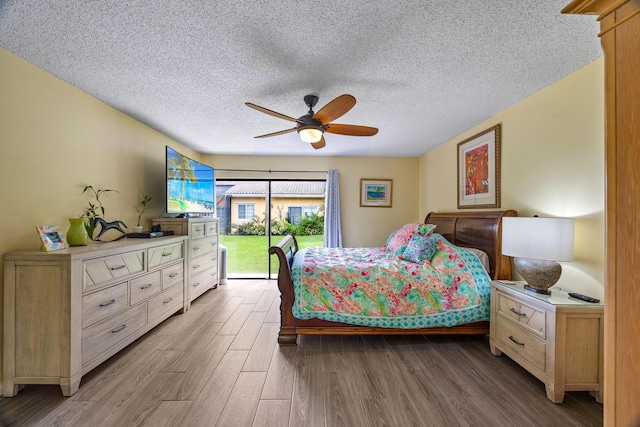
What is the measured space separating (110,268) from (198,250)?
1.48 metres

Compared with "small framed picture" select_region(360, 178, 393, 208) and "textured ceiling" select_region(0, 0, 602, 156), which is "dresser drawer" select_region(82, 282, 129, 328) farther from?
"small framed picture" select_region(360, 178, 393, 208)

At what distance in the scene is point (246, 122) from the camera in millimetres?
2988

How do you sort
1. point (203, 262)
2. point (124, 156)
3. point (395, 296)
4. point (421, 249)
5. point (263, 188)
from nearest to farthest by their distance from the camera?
1. point (395, 296)
2. point (421, 249)
3. point (124, 156)
4. point (203, 262)
5. point (263, 188)

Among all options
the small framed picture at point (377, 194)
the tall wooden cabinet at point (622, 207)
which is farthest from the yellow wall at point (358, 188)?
the tall wooden cabinet at point (622, 207)

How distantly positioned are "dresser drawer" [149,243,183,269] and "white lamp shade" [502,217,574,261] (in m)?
3.26

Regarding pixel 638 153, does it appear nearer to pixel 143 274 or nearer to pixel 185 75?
pixel 185 75

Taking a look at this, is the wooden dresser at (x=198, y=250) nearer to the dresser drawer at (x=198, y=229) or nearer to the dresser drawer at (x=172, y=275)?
the dresser drawer at (x=198, y=229)

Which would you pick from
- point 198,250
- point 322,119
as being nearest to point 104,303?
point 198,250

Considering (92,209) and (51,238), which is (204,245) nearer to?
(92,209)

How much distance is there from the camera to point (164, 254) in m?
2.68

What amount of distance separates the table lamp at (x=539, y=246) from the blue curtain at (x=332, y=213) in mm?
2809

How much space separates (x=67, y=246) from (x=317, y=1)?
253 centimetres

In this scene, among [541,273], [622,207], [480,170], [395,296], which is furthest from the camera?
[480,170]

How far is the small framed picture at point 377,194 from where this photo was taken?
4711 mm
